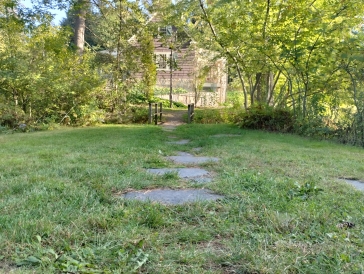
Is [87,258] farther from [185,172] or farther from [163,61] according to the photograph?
[163,61]

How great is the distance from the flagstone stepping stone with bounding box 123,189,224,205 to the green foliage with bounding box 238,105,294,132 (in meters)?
6.03

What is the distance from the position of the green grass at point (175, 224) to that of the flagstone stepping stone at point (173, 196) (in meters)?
0.10

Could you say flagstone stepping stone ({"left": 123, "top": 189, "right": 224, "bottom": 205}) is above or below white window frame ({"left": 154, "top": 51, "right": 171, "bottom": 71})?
below

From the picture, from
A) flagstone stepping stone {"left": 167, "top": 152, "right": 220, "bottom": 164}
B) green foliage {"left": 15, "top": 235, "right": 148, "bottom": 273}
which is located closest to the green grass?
green foliage {"left": 15, "top": 235, "right": 148, "bottom": 273}

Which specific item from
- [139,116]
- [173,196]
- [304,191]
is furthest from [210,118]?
[173,196]

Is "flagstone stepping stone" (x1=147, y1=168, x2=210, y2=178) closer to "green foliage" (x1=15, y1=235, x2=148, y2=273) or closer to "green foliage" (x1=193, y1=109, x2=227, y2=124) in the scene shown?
"green foliage" (x1=15, y1=235, x2=148, y2=273)

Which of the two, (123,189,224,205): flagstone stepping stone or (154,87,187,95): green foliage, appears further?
(154,87,187,95): green foliage

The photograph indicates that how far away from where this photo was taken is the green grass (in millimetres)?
1460

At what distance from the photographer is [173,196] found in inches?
96.9

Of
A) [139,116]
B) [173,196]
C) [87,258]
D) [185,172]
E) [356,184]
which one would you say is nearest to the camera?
[87,258]

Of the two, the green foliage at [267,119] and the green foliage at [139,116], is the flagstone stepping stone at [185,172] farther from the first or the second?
the green foliage at [139,116]

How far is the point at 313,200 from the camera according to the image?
2.38m

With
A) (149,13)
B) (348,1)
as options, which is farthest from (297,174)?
(149,13)

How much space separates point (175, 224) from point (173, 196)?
0.55 meters
